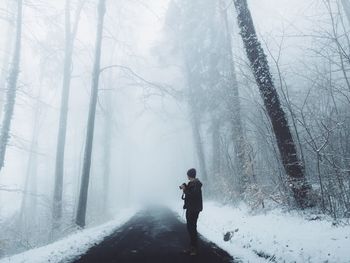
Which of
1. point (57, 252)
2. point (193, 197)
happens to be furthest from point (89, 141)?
point (193, 197)

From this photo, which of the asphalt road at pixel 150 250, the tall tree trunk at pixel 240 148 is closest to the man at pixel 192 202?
the asphalt road at pixel 150 250

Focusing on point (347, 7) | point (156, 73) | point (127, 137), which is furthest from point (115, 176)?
point (347, 7)

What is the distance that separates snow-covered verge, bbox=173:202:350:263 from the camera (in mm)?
5484

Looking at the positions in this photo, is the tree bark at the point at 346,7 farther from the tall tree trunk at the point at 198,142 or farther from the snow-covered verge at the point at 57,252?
the snow-covered verge at the point at 57,252

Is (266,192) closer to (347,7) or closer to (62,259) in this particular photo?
(62,259)

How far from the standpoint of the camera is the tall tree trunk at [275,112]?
8359 mm

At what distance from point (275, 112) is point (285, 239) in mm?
3390

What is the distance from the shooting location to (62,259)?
7.47 metres

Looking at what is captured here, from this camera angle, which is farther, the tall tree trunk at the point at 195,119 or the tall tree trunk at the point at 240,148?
the tall tree trunk at the point at 195,119

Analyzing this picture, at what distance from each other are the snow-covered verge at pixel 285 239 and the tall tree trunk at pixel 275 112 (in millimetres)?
749

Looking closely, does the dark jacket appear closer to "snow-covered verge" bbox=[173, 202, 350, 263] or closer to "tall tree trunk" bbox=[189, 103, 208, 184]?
"snow-covered verge" bbox=[173, 202, 350, 263]

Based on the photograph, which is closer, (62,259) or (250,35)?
(62,259)

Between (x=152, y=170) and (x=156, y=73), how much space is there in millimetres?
47635

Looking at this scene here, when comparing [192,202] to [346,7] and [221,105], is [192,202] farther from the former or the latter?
[221,105]
